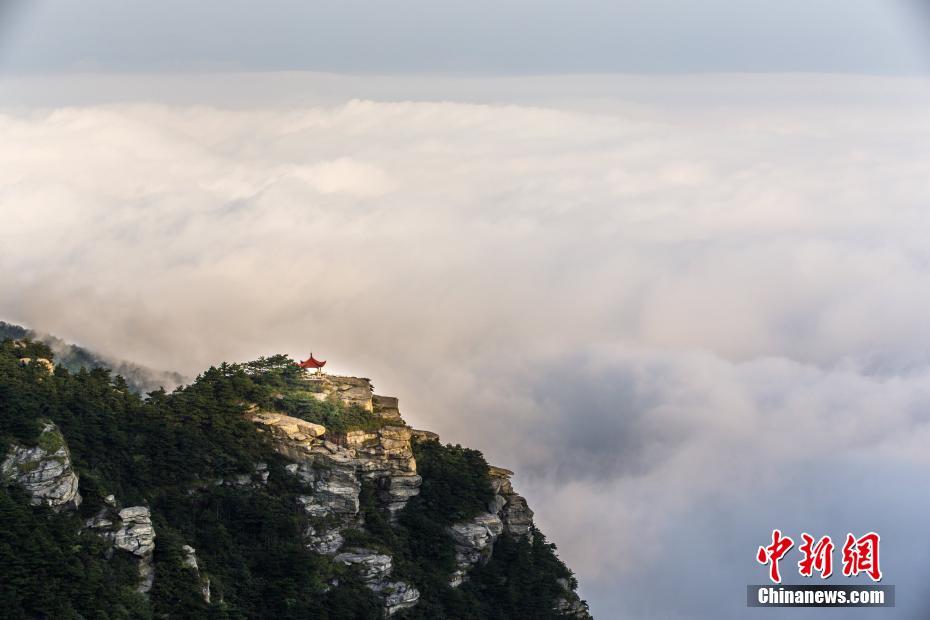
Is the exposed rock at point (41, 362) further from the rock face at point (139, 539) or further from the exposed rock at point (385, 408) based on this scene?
the exposed rock at point (385, 408)

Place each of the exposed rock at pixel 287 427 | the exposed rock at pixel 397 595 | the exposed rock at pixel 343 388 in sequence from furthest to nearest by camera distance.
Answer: the exposed rock at pixel 343 388, the exposed rock at pixel 287 427, the exposed rock at pixel 397 595

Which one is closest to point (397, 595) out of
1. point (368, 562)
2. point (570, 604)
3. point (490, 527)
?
point (368, 562)

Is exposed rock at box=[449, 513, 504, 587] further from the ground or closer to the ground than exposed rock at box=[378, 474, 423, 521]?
closer to the ground

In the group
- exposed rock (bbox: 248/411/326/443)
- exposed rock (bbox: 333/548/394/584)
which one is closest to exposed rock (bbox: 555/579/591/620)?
exposed rock (bbox: 333/548/394/584)

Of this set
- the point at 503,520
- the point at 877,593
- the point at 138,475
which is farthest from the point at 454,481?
the point at 877,593

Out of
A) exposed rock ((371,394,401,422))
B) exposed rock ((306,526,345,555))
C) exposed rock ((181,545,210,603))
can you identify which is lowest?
exposed rock ((181,545,210,603))

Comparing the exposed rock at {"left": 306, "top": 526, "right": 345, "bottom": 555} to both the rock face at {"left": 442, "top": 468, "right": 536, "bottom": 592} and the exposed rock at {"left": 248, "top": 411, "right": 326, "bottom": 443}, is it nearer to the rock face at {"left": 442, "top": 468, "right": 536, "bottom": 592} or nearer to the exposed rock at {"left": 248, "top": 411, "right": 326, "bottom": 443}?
the exposed rock at {"left": 248, "top": 411, "right": 326, "bottom": 443}

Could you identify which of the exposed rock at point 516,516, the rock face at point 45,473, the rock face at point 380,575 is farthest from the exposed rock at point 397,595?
the rock face at point 45,473
